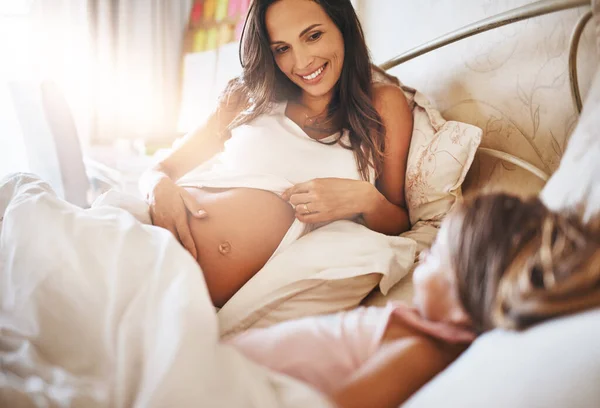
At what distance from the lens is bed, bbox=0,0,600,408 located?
46 cm

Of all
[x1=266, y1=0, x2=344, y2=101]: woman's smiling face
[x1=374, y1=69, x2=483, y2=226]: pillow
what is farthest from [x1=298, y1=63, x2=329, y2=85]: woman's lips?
[x1=374, y1=69, x2=483, y2=226]: pillow

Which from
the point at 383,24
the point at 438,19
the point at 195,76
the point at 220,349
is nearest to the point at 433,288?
A: the point at 220,349

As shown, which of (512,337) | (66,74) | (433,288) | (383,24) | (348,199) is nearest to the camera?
(512,337)

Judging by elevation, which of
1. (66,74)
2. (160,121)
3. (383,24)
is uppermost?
(383,24)

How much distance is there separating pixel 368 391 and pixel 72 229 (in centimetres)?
53

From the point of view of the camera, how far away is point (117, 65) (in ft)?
10.0

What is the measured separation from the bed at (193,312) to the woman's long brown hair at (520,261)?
0.03 metres

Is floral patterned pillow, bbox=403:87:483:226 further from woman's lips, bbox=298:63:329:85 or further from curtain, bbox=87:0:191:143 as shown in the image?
curtain, bbox=87:0:191:143

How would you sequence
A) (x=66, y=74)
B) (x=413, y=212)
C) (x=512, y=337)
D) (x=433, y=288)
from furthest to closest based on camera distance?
(x=66, y=74) → (x=413, y=212) → (x=433, y=288) → (x=512, y=337)

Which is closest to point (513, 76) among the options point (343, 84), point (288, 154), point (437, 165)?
point (437, 165)

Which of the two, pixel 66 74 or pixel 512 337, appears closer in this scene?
Answer: pixel 512 337

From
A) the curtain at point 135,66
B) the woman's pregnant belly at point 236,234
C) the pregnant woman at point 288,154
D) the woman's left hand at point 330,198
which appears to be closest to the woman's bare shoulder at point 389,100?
the pregnant woman at point 288,154

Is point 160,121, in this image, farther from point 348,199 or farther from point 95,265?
point 95,265

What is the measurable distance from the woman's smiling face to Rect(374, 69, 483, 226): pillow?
0.92 ft
